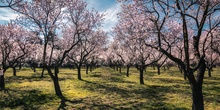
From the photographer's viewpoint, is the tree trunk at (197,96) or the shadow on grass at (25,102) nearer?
the tree trunk at (197,96)

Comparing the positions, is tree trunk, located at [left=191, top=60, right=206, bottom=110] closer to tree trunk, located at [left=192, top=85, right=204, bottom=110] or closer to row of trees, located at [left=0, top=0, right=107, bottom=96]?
tree trunk, located at [left=192, top=85, right=204, bottom=110]

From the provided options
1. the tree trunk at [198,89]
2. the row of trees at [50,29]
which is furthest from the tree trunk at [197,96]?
the row of trees at [50,29]

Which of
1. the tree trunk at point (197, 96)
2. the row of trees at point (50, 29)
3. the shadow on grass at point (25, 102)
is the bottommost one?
the shadow on grass at point (25, 102)

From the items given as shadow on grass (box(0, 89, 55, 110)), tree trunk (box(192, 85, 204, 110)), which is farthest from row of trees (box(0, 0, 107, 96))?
tree trunk (box(192, 85, 204, 110))

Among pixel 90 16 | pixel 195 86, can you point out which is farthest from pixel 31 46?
pixel 195 86

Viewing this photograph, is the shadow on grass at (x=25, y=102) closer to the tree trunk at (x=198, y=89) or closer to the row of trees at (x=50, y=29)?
the row of trees at (x=50, y=29)

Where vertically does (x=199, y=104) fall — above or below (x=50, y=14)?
below

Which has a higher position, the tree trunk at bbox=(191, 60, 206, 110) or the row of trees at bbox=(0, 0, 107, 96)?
the row of trees at bbox=(0, 0, 107, 96)

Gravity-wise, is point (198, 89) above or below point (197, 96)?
above

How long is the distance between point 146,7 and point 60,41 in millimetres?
33423

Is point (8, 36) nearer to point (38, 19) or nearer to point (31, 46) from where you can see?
point (31, 46)

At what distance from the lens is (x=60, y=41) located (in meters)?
43.8

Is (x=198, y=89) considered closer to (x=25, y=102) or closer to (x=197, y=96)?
(x=197, y=96)

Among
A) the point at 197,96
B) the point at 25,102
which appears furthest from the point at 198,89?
the point at 25,102
